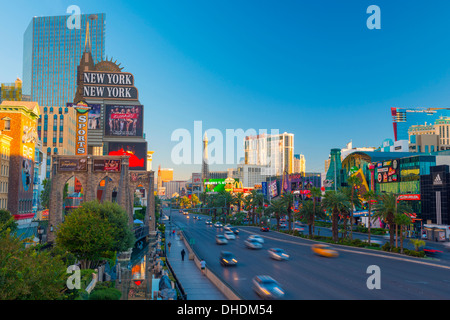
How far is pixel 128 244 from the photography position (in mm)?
49250

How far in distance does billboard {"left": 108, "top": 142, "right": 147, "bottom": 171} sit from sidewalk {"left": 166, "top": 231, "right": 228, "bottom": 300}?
195ft

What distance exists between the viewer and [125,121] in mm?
119750

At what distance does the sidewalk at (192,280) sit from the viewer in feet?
105

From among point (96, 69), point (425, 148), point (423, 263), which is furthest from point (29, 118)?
point (425, 148)

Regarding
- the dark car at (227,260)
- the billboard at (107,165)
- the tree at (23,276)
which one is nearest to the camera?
the tree at (23,276)

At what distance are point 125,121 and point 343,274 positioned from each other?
94642mm

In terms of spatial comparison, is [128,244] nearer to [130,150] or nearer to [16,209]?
[16,209]

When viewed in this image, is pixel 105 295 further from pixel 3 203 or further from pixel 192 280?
pixel 3 203

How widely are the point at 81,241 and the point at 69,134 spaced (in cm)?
9409

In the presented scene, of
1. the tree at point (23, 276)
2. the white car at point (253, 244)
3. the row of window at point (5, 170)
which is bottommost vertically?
the white car at point (253, 244)

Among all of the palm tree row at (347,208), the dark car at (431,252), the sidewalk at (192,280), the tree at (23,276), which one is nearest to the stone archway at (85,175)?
the sidewalk at (192,280)

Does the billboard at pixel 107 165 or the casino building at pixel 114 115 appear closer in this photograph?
the billboard at pixel 107 165

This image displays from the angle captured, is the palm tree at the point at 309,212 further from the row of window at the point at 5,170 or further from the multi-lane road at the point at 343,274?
the row of window at the point at 5,170

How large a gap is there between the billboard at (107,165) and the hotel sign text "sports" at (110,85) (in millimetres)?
59976
